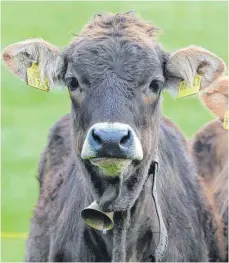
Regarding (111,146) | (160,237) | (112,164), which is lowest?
(160,237)

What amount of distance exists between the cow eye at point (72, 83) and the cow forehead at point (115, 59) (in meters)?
0.05

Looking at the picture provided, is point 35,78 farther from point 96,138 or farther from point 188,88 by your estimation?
point 96,138

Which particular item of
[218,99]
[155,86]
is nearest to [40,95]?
[218,99]

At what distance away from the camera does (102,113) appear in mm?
6586

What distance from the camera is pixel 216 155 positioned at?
33.3 feet

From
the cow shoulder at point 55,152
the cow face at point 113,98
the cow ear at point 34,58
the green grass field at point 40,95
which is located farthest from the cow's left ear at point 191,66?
the green grass field at point 40,95

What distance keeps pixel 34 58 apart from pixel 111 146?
4.79 feet

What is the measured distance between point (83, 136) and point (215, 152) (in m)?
3.56

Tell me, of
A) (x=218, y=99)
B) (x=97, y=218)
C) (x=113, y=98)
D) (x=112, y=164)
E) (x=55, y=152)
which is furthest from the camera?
(x=55, y=152)

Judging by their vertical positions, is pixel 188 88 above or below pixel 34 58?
below

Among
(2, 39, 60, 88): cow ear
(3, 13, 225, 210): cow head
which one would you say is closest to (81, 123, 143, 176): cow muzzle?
(3, 13, 225, 210): cow head

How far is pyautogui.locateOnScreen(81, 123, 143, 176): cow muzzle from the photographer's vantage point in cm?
637

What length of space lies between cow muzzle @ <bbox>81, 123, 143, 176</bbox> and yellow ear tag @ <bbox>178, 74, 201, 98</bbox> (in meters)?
0.95

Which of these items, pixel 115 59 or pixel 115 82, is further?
pixel 115 59
